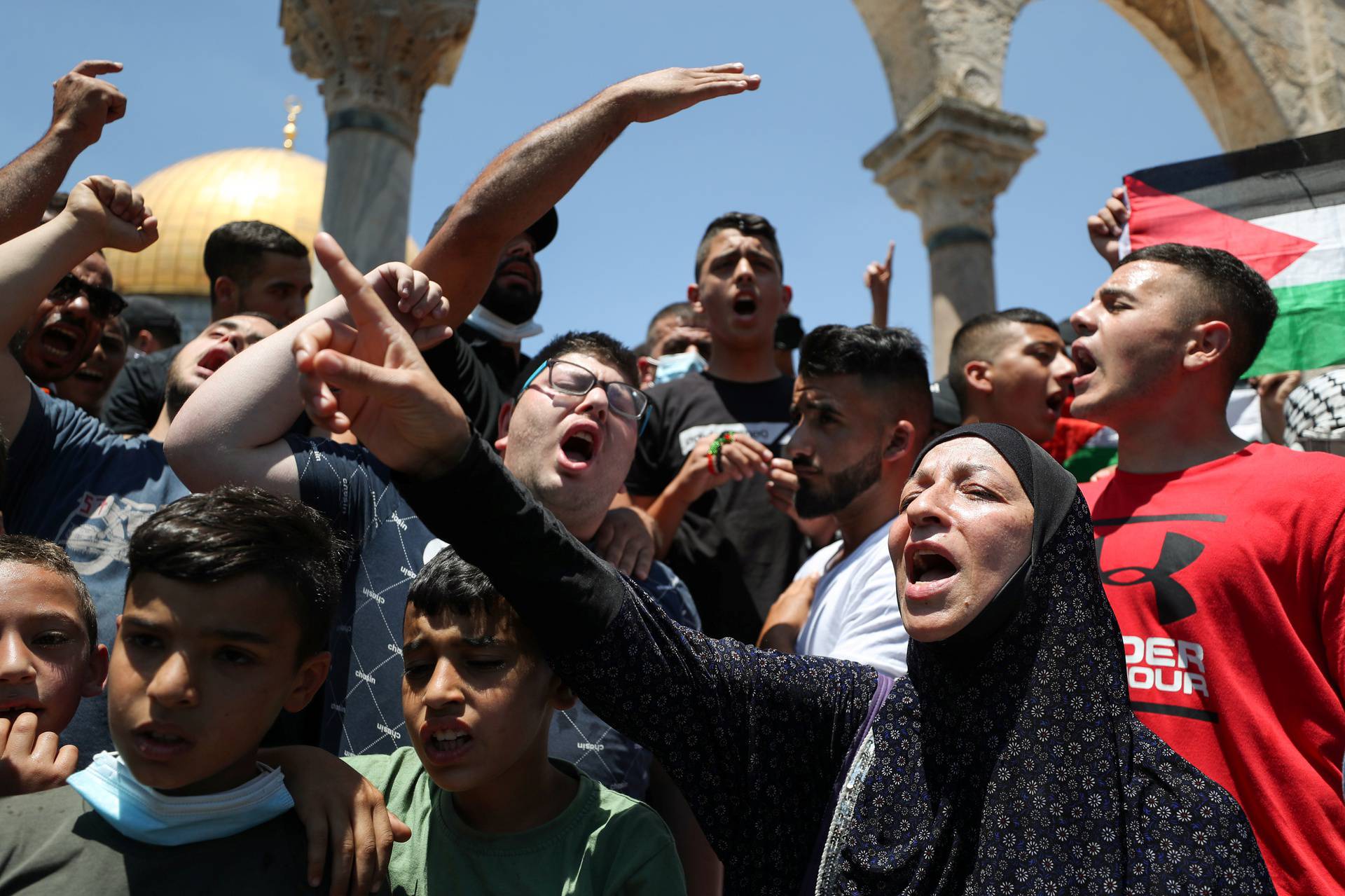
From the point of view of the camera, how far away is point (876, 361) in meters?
3.36

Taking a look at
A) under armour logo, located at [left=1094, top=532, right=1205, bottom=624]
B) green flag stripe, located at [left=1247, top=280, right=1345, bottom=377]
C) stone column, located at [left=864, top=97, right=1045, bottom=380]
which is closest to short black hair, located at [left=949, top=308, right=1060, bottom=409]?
green flag stripe, located at [left=1247, top=280, right=1345, bottom=377]

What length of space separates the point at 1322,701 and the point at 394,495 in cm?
196

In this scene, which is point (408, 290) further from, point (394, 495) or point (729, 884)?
point (729, 884)

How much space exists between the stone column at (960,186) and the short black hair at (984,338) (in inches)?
156

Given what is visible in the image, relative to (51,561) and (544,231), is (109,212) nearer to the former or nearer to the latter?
(51,561)

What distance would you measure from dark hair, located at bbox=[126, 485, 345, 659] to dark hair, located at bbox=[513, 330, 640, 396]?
1071mm

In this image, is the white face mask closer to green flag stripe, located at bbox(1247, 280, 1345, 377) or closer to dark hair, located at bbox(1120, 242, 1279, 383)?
dark hair, located at bbox(1120, 242, 1279, 383)

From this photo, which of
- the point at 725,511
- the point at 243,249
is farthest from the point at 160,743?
the point at 243,249

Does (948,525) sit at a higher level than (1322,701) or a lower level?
higher

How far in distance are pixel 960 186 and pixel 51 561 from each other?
7.78 m

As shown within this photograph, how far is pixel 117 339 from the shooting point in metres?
4.33

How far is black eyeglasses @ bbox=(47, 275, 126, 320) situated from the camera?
11.7ft

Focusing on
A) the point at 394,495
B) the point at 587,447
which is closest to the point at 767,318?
the point at 587,447

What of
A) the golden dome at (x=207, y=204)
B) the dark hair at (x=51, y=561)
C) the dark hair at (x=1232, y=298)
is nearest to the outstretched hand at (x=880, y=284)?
the dark hair at (x=1232, y=298)
